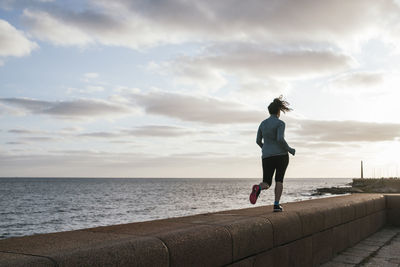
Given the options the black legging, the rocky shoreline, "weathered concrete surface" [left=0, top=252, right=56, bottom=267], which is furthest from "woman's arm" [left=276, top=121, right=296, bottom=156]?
the rocky shoreline

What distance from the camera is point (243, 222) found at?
4.04 m

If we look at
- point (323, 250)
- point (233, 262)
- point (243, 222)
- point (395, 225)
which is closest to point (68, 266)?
point (233, 262)

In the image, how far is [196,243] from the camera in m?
3.28

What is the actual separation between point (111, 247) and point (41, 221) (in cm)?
3587

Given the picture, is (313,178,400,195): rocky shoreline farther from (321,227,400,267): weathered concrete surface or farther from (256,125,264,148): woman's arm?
(256,125,264,148): woman's arm

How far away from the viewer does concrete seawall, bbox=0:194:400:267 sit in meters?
2.52

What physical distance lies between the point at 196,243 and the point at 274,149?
2631 mm

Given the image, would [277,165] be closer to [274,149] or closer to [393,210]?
[274,149]

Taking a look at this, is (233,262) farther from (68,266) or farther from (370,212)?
(370,212)

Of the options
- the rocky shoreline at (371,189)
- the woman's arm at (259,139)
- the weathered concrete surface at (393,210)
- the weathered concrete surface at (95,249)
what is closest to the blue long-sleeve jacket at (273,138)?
the woman's arm at (259,139)

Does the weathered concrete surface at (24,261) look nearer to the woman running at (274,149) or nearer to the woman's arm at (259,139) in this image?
the woman running at (274,149)

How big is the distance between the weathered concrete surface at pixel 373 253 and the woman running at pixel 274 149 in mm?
1374

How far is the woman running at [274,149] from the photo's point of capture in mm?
5547

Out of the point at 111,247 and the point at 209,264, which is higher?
the point at 111,247
